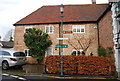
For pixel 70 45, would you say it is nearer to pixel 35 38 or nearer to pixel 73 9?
pixel 35 38

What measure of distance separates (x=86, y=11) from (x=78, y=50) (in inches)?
259

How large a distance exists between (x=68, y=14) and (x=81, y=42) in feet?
16.3

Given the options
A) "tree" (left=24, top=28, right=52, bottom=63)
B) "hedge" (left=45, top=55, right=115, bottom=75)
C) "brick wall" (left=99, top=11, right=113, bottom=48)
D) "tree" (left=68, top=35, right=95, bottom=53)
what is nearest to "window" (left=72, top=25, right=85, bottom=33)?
"tree" (left=68, top=35, right=95, bottom=53)

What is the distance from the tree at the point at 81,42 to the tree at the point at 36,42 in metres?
3.22

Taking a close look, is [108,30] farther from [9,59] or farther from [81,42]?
[9,59]

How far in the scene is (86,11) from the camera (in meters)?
18.5

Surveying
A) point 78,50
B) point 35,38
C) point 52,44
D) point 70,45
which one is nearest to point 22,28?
point 35,38

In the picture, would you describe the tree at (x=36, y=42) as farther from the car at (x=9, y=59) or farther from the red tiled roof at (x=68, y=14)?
the car at (x=9, y=59)

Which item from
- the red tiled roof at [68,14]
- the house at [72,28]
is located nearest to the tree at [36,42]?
the house at [72,28]

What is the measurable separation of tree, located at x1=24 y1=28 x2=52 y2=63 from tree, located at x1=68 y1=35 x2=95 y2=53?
3217mm

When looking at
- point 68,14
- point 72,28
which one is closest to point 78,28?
point 72,28

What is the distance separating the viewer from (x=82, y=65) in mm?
8938

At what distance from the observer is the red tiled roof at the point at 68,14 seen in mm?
Result: 16998

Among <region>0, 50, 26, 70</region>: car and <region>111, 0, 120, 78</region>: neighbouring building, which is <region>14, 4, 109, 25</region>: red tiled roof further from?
<region>0, 50, 26, 70</region>: car
